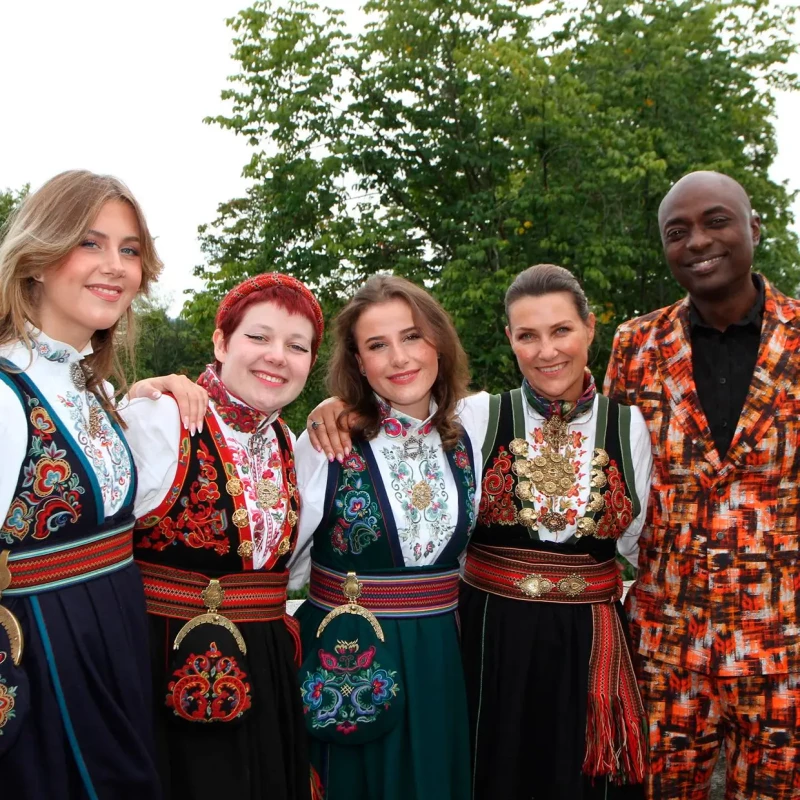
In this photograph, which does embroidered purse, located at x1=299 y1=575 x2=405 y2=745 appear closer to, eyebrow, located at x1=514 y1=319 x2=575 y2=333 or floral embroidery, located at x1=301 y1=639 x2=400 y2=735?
floral embroidery, located at x1=301 y1=639 x2=400 y2=735

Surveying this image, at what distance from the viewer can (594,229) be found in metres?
10.1

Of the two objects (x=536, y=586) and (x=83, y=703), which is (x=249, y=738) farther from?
(x=536, y=586)

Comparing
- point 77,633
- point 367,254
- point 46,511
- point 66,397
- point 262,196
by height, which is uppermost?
point 262,196

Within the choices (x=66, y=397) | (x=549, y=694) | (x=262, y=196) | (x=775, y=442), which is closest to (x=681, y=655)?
(x=549, y=694)

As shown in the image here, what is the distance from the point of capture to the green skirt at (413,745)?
98.7 inches

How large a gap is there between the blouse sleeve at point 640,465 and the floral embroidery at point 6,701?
1866 mm

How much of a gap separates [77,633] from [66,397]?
0.55 meters

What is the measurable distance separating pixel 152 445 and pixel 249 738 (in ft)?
2.65

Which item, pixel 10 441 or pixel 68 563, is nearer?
pixel 10 441

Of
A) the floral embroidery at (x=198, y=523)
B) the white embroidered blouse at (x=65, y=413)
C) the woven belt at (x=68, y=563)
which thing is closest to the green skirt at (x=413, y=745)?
the floral embroidery at (x=198, y=523)

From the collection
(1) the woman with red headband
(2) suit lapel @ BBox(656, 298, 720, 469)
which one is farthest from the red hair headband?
(2) suit lapel @ BBox(656, 298, 720, 469)

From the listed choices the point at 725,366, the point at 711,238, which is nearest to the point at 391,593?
the point at 725,366

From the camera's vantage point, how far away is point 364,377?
9.42 ft

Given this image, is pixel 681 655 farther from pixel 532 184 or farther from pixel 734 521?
pixel 532 184
